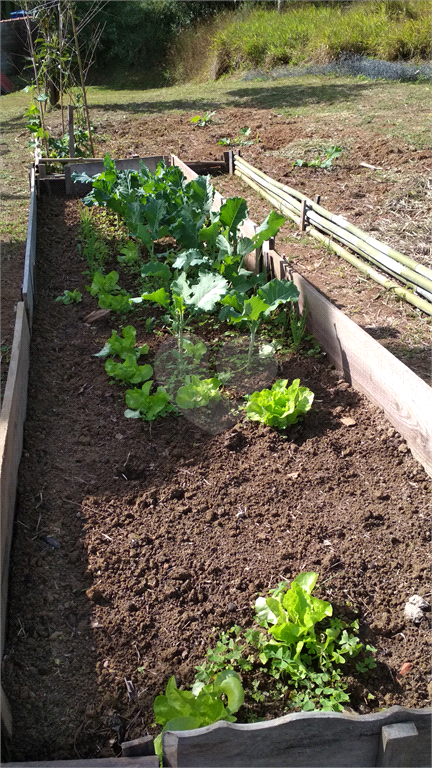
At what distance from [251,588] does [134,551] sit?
50cm

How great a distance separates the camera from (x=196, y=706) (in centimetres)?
178

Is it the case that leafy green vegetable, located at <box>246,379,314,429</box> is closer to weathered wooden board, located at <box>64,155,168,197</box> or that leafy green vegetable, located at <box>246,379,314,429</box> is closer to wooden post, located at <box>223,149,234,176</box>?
weathered wooden board, located at <box>64,155,168,197</box>

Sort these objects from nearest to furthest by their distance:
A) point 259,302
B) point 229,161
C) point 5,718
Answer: point 5,718, point 259,302, point 229,161

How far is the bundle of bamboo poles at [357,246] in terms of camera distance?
4059 mm

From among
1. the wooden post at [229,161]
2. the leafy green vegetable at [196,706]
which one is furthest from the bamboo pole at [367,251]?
the leafy green vegetable at [196,706]

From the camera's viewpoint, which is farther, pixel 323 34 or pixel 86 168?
pixel 323 34

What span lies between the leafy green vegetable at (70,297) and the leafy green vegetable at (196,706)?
124 inches

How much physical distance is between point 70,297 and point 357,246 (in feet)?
7.11

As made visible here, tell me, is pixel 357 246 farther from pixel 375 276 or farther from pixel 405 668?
pixel 405 668

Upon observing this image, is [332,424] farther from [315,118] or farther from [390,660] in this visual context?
[315,118]

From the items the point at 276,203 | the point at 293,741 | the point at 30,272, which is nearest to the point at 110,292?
the point at 30,272

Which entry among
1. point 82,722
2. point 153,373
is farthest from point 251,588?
point 153,373

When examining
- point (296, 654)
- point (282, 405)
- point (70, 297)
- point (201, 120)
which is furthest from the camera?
point (201, 120)

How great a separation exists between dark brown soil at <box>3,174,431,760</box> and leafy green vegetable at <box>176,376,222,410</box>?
10 centimetres
